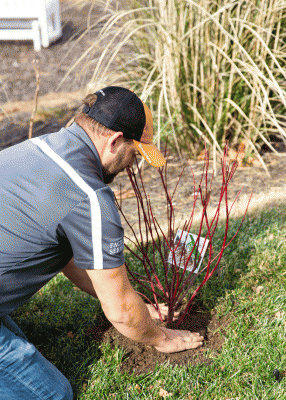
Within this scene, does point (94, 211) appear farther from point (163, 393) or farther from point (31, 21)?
point (31, 21)

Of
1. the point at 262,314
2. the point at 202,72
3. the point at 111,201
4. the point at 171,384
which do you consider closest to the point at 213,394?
the point at 171,384

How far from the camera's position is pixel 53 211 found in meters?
1.77

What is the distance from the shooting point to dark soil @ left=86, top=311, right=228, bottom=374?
2.36m

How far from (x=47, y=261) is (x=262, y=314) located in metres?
1.31

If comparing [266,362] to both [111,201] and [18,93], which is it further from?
[18,93]

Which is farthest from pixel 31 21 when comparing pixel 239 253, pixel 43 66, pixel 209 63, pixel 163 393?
pixel 163 393

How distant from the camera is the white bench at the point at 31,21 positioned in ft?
26.4

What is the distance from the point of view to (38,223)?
5.92 ft

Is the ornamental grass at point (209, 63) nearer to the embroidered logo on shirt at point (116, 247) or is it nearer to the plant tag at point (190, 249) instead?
the plant tag at point (190, 249)

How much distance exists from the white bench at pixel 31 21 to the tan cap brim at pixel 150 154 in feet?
22.2

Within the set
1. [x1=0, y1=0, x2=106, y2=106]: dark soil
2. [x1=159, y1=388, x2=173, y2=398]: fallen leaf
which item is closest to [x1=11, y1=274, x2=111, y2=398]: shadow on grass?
[x1=159, y1=388, x2=173, y2=398]: fallen leaf

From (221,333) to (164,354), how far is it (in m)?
0.35

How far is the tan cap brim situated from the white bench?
22.2 ft

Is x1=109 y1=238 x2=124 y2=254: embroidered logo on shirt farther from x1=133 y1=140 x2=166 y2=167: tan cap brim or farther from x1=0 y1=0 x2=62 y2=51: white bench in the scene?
x1=0 y1=0 x2=62 y2=51: white bench
